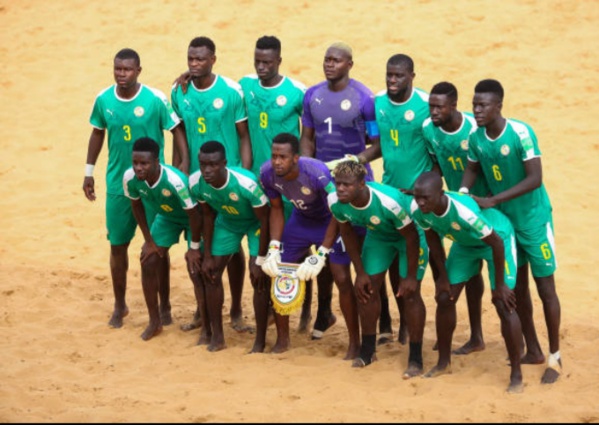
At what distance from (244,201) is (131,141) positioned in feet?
4.58

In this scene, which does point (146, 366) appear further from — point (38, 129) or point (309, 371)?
point (38, 129)

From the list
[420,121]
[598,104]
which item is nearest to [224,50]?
[598,104]

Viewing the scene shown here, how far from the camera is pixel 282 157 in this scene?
9.73 metres

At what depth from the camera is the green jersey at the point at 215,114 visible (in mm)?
10680

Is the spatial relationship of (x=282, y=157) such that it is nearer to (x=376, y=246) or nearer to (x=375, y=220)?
(x=375, y=220)

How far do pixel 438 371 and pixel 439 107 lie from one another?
2.17m

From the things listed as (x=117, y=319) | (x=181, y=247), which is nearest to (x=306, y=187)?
(x=117, y=319)

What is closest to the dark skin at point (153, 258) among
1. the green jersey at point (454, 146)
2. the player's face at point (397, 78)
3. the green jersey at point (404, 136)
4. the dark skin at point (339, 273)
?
the dark skin at point (339, 273)

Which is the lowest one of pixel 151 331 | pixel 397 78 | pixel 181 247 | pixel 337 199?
pixel 151 331

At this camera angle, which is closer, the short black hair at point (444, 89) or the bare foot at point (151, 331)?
the short black hair at point (444, 89)

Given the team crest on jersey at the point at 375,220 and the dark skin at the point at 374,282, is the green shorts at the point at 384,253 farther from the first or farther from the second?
the team crest on jersey at the point at 375,220

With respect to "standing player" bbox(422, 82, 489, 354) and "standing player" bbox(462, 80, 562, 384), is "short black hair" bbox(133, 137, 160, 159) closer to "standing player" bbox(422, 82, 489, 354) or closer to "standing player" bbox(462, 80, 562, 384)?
"standing player" bbox(422, 82, 489, 354)

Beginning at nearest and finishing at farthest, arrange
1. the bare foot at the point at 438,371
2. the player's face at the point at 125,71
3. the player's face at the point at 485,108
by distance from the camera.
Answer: the player's face at the point at 485,108
the bare foot at the point at 438,371
the player's face at the point at 125,71

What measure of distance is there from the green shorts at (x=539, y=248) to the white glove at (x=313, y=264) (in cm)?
161
